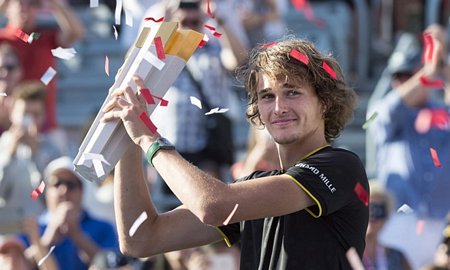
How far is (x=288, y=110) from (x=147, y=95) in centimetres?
46

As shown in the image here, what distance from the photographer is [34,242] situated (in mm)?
7195

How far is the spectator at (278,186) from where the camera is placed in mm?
3773

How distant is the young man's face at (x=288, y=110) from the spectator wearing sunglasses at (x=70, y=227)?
3340mm

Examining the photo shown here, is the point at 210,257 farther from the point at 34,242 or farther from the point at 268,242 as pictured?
the point at 268,242

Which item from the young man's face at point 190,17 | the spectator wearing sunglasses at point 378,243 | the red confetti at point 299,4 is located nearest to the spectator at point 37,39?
the young man's face at point 190,17

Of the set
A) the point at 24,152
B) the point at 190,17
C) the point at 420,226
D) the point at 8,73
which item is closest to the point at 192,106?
the point at 190,17

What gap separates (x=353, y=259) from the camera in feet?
12.4

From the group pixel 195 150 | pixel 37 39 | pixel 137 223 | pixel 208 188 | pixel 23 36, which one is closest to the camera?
pixel 208 188

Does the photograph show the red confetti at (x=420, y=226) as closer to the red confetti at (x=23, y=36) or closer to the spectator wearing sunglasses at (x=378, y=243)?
the spectator wearing sunglasses at (x=378, y=243)

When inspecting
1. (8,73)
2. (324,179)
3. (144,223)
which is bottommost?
(8,73)

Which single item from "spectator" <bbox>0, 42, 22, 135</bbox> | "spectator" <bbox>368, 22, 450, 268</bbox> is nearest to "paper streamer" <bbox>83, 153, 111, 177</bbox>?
"spectator" <bbox>368, 22, 450, 268</bbox>

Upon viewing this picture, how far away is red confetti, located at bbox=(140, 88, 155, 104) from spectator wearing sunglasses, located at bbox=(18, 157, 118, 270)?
3356 mm

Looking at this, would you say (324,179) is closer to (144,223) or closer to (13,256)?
(144,223)

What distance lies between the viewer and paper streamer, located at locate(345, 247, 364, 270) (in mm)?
3742
